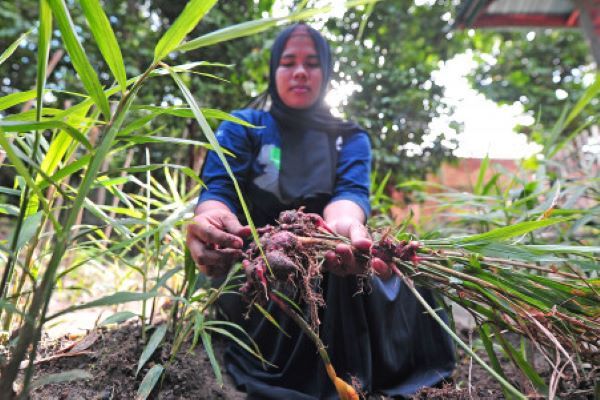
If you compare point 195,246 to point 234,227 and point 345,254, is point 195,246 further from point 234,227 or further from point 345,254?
point 345,254

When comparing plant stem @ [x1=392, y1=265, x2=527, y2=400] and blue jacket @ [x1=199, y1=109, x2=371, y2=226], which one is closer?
plant stem @ [x1=392, y1=265, x2=527, y2=400]

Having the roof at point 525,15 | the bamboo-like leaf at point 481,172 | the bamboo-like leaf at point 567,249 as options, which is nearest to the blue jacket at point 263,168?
the bamboo-like leaf at point 481,172

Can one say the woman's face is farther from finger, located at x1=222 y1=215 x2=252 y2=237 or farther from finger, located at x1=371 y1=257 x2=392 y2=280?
finger, located at x1=371 y1=257 x2=392 y2=280

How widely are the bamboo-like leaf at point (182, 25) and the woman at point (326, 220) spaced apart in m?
0.33

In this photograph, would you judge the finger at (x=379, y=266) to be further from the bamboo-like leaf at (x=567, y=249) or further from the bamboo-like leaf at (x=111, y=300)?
the bamboo-like leaf at (x=111, y=300)

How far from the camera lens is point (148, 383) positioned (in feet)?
2.34

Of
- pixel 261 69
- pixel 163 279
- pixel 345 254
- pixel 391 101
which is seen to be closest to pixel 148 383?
pixel 163 279

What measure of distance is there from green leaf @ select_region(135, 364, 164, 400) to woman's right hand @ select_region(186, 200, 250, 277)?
0.22 metres

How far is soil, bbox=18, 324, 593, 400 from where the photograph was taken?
734 millimetres

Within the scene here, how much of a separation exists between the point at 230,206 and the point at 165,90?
2.29 metres

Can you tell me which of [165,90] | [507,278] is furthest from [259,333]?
[165,90]

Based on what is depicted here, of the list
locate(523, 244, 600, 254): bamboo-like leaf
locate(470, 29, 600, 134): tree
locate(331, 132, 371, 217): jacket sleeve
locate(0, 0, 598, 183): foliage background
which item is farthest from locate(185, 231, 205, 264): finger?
locate(470, 29, 600, 134): tree

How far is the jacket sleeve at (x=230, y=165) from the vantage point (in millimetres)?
1061

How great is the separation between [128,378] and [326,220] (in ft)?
2.07
